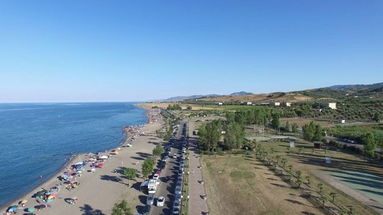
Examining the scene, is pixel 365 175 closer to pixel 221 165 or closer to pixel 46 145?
pixel 221 165

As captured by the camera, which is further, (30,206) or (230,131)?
(230,131)

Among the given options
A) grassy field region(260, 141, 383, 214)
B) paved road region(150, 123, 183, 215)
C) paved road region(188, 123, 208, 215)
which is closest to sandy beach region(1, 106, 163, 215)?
paved road region(150, 123, 183, 215)

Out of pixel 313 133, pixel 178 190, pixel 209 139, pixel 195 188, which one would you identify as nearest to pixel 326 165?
pixel 313 133

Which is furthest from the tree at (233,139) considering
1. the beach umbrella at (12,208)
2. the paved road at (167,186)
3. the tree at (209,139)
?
the beach umbrella at (12,208)

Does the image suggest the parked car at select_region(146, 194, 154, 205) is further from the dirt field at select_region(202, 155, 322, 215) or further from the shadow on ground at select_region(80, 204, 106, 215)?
the dirt field at select_region(202, 155, 322, 215)

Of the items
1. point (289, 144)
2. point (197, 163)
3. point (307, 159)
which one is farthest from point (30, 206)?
point (289, 144)

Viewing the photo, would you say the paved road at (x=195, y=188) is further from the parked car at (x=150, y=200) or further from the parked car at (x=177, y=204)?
the parked car at (x=150, y=200)

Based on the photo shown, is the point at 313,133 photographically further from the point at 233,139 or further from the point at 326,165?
the point at 233,139
